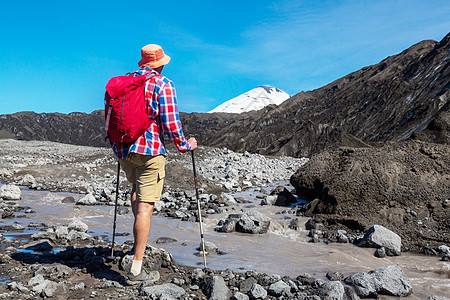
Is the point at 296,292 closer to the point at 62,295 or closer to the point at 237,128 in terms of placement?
the point at 62,295

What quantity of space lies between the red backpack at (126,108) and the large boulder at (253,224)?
3.72m

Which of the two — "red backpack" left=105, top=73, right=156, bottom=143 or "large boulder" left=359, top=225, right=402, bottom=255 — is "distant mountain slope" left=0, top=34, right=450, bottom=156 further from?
"red backpack" left=105, top=73, right=156, bottom=143

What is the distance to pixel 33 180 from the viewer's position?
13.4m

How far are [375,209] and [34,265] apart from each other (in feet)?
19.6

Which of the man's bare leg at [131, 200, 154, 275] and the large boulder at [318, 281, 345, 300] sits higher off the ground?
the man's bare leg at [131, 200, 154, 275]

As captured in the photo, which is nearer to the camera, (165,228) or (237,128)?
(165,228)

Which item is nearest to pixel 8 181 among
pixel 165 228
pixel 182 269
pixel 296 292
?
pixel 165 228

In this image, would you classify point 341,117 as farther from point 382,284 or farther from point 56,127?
point 56,127

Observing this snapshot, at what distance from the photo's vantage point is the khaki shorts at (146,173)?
3.44m

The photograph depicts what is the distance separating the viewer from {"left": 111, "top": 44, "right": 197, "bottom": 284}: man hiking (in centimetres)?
341

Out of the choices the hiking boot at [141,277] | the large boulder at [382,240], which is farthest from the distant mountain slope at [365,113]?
the hiking boot at [141,277]

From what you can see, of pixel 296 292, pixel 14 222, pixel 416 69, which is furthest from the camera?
pixel 416 69

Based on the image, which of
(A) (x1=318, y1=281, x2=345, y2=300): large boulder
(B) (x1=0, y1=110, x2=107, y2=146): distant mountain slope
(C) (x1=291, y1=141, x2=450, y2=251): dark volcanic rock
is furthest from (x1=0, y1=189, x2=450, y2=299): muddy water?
(B) (x1=0, y1=110, x2=107, y2=146): distant mountain slope

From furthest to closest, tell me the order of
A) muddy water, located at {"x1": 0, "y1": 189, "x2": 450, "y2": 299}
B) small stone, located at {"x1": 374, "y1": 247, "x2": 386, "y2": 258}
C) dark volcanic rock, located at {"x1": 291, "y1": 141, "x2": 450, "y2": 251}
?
dark volcanic rock, located at {"x1": 291, "y1": 141, "x2": 450, "y2": 251} → small stone, located at {"x1": 374, "y1": 247, "x2": 386, "y2": 258} → muddy water, located at {"x1": 0, "y1": 189, "x2": 450, "y2": 299}
